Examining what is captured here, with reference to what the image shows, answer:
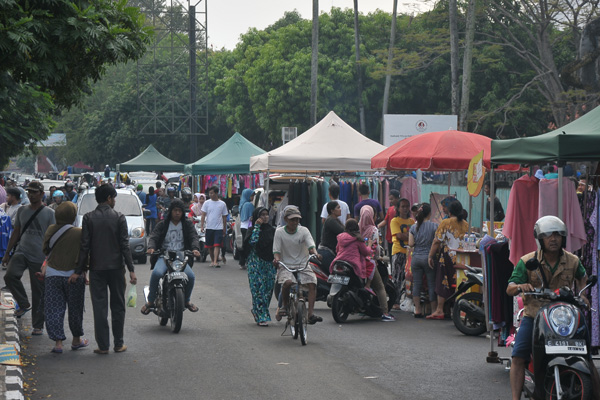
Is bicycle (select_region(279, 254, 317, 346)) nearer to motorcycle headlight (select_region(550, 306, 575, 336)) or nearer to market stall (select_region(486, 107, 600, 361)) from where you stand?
market stall (select_region(486, 107, 600, 361))

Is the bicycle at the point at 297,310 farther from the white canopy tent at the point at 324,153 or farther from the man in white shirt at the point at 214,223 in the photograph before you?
the man in white shirt at the point at 214,223

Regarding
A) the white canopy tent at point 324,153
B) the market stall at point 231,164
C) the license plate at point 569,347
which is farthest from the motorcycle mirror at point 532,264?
the market stall at point 231,164

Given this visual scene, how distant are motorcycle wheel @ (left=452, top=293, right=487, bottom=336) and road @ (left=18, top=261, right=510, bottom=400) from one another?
0.17 metres

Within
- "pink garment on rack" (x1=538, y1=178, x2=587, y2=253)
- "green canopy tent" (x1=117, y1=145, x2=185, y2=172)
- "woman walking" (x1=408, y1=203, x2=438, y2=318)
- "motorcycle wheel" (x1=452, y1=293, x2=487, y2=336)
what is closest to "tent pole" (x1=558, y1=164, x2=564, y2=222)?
"pink garment on rack" (x1=538, y1=178, x2=587, y2=253)

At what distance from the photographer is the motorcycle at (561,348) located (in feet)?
23.5

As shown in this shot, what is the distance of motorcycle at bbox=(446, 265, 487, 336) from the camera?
12609 mm

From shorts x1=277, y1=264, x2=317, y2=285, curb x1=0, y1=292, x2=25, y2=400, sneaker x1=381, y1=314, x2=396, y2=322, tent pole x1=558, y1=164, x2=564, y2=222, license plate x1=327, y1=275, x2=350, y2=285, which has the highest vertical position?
tent pole x1=558, y1=164, x2=564, y2=222

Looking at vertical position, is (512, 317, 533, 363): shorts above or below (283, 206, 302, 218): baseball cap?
below

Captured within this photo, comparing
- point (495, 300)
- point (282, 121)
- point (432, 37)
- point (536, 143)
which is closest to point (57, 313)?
A: point (495, 300)

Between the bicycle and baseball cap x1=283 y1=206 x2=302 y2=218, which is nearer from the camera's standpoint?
the bicycle

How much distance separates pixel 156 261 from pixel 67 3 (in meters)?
5.52

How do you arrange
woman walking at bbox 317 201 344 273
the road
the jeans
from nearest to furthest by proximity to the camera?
the road
the jeans
woman walking at bbox 317 201 344 273

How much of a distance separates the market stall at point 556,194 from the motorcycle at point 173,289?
4.21 metres

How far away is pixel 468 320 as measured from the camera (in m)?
12.9
